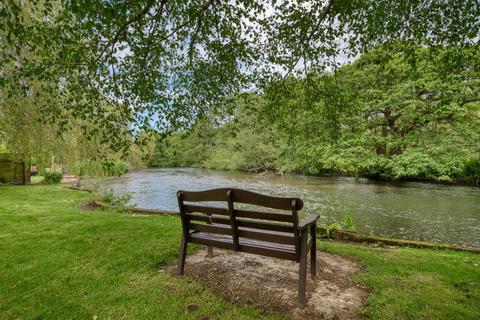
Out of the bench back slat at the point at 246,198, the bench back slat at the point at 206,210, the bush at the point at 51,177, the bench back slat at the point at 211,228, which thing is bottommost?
the bush at the point at 51,177

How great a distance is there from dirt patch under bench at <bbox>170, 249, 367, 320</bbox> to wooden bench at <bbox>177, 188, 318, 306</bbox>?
0.22 meters

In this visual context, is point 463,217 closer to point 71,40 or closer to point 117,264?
point 117,264

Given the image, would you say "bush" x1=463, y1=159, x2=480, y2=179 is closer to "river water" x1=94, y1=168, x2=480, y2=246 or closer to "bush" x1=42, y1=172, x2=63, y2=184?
"river water" x1=94, y1=168, x2=480, y2=246

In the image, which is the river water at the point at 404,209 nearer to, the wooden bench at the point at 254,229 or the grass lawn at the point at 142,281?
the grass lawn at the point at 142,281

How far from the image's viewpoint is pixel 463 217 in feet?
31.8

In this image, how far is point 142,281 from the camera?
3.36 meters

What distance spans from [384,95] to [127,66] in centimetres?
1546

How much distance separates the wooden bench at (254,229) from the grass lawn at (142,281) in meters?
0.56

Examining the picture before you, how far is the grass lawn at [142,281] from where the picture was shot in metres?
2.74

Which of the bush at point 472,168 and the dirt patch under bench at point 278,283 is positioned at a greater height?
the bush at point 472,168

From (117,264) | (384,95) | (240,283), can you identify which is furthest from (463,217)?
(117,264)

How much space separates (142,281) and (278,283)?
64.4 inches

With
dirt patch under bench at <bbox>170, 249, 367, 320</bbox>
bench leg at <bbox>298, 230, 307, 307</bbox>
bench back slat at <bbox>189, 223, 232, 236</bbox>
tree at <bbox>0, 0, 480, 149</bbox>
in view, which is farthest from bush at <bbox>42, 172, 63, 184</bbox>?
bench leg at <bbox>298, 230, 307, 307</bbox>

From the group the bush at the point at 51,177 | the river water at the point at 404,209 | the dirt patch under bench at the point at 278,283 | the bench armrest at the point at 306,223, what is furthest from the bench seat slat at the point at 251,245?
the bush at the point at 51,177
